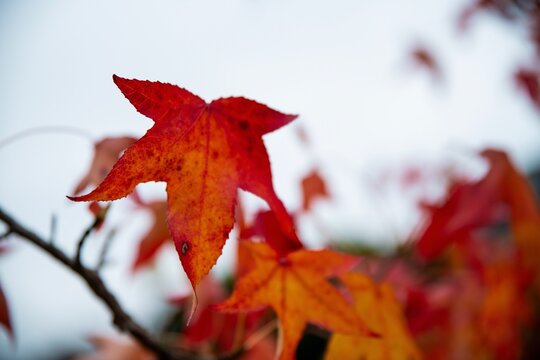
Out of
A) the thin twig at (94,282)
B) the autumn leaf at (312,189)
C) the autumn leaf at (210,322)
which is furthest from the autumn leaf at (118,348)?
the autumn leaf at (312,189)

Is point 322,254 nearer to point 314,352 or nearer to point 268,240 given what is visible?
point 268,240

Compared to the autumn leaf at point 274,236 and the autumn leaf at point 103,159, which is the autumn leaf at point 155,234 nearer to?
the autumn leaf at point 103,159

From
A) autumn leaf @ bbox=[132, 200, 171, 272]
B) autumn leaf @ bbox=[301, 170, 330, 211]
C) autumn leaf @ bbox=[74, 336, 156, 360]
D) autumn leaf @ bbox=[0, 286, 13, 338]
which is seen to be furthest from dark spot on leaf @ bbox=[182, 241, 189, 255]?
autumn leaf @ bbox=[301, 170, 330, 211]

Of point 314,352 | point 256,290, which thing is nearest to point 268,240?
point 256,290

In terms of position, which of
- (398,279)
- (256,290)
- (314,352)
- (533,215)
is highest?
(533,215)

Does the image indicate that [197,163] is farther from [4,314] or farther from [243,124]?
[4,314]

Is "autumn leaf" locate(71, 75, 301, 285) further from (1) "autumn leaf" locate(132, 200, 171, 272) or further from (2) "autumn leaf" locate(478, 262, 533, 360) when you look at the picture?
(2) "autumn leaf" locate(478, 262, 533, 360)
